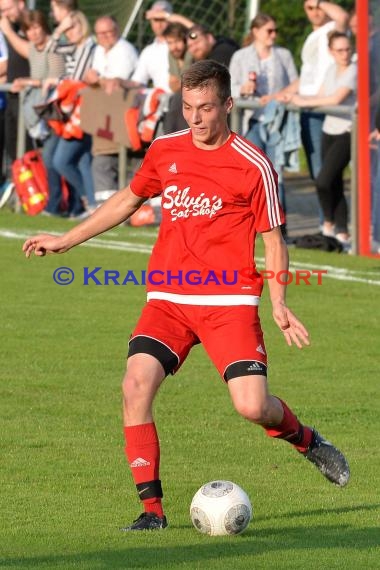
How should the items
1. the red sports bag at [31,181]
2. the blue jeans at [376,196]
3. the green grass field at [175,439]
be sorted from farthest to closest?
the red sports bag at [31,181]
the blue jeans at [376,196]
the green grass field at [175,439]

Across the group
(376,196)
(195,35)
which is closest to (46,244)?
(376,196)

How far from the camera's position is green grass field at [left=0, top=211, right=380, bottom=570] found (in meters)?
6.74

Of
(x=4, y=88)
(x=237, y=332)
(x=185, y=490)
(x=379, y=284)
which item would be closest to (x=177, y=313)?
(x=237, y=332)

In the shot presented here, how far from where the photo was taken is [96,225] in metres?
7.68

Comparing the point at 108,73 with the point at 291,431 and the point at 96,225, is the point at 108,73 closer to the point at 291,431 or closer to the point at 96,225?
the point at 96,225

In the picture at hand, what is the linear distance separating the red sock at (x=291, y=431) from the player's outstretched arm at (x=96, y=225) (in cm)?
121

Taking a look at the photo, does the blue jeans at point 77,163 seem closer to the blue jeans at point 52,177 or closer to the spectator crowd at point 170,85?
the spectator crowd at point 170,85

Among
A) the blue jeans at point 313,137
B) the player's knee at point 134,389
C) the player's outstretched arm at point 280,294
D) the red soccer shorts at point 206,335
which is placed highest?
the player's outstretched arm at point 280,294

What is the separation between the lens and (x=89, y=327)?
42.0ft

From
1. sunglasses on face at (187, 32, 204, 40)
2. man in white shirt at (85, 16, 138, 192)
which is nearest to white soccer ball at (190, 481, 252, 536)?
sunglasses on face at (187, 32, 204, 40)

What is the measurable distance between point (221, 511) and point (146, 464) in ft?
1.41

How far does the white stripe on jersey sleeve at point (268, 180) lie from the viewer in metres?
7.29

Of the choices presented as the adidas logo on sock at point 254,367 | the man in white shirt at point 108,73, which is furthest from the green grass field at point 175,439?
the man in white shirt at point 108,73

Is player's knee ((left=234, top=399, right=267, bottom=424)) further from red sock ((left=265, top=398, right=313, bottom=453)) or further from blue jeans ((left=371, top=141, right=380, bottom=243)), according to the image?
blue jeans ((left=371, top=141, right=380, bottom=243))
